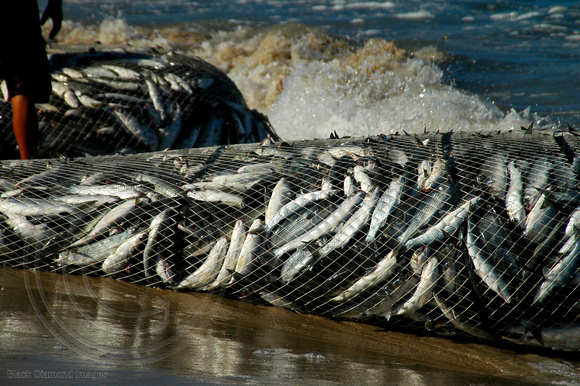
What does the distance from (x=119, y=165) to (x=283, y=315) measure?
1.75 meters

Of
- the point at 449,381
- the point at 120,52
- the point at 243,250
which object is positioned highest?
the point at 120,52

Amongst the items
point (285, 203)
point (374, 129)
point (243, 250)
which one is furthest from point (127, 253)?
point (374, 129)

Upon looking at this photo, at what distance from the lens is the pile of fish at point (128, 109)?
541 centimetres

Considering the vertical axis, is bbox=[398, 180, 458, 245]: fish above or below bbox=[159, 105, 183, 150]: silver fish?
above

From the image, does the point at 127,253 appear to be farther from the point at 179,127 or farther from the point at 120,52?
the point at 120,52

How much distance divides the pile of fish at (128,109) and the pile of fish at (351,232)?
1870mm

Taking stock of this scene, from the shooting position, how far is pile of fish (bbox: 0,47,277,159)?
541cm

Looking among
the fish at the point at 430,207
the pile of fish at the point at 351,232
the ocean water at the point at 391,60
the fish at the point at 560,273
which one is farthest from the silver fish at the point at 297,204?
the ocean water at the point at 391,60

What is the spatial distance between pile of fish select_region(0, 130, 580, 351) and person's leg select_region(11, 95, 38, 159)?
1.26m

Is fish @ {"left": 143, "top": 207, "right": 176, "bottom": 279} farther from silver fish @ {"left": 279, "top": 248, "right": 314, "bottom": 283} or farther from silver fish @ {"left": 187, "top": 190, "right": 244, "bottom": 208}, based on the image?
silver fish @ {"left": 279, "top": 248, "right": 314, "bottom": 283}

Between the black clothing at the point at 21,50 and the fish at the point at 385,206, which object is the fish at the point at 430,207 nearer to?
the fish at the point at 385,206

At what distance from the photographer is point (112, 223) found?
3.27m

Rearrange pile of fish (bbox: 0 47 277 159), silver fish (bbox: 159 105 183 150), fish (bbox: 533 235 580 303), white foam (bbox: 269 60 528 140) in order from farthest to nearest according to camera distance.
→ 1. white foam (bbox: 269 60 528 140)
2. silver fish (bbox: 159 105 183 150)
3. pile of fish (bbox: 0 47 277 159)
4. fish (bbox: 533 235 580 303)

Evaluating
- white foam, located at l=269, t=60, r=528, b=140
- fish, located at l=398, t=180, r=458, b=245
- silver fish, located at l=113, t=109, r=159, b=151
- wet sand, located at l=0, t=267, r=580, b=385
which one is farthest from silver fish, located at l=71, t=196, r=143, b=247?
white foam, located at l=269, t=60, r=528, b=140
